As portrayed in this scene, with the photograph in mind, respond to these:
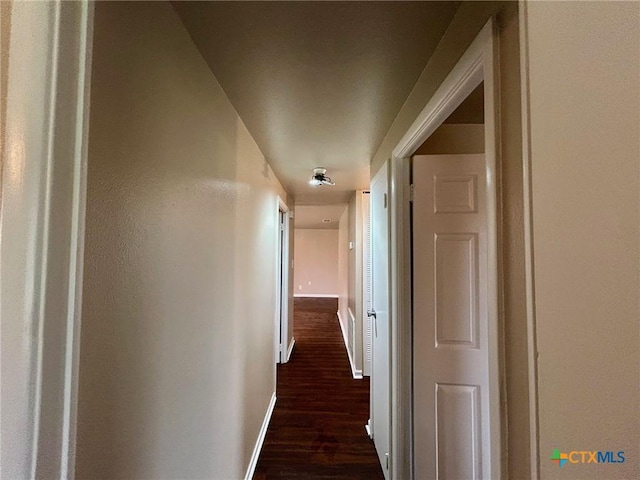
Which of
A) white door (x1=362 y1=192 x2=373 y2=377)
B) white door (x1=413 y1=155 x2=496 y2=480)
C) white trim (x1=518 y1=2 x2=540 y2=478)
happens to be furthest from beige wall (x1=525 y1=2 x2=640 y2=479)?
white door (x1=362 y1=192 x2=373 y2=377)

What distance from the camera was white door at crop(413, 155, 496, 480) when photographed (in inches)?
57.2

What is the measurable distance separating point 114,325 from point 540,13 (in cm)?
106

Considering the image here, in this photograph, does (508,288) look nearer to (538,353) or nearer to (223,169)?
(538,353)

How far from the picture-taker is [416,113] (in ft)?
4.33

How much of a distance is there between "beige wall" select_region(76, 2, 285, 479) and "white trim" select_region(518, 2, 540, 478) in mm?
837

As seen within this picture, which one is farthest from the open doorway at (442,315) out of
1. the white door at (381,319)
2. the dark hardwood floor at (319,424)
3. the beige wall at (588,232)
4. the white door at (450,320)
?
the beige wall at (588,232)

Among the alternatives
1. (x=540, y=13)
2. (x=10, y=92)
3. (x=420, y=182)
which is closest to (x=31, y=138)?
(x=10, y=92)

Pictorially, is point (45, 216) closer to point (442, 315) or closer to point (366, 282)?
point (442, 315)

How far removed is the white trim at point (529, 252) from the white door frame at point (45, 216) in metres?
0.78

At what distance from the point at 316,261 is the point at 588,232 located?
8503mm

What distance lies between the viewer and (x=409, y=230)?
1.61m

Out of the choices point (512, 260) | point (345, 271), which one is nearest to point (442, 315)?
point (512, 260)

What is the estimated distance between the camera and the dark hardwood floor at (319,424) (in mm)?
→ 1934

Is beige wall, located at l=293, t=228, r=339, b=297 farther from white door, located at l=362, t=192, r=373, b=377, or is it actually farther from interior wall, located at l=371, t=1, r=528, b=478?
interior wall, located at l=371, t=1, r=528, b=478
